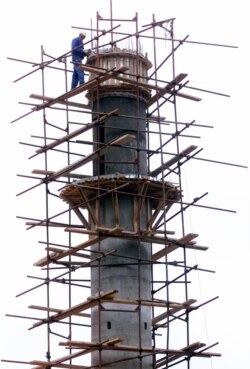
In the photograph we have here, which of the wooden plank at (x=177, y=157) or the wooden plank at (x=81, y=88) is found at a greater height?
the wooden plank at (x=81, y=88)

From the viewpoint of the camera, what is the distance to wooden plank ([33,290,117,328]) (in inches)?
2181

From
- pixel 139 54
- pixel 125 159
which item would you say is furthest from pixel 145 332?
pixel 139 54

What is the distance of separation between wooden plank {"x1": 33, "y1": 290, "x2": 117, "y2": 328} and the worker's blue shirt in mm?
10227

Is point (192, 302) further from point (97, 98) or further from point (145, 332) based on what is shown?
point (97, 98)

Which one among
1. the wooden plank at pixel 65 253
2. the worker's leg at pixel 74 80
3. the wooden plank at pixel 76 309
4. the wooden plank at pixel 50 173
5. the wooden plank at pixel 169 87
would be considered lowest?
the wooden plank at pixel 76 309

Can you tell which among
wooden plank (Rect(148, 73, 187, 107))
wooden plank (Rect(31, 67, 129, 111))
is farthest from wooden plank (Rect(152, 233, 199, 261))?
wooden plank (Rect(31, 67, 129, 111))

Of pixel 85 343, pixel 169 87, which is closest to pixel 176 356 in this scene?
pixel 85 343

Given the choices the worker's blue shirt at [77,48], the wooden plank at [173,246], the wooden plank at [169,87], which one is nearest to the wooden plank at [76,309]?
the wooden plank at [173,246]

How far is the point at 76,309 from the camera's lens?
187 feet

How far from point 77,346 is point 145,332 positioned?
3.35 m

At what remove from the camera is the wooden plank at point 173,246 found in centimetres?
5739

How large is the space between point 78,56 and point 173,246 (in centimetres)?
855

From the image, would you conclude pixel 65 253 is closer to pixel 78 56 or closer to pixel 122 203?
pixel 122 203

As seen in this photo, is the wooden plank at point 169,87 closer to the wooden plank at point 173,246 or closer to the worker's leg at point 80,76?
the worker's leg at point 80,76
